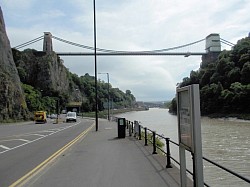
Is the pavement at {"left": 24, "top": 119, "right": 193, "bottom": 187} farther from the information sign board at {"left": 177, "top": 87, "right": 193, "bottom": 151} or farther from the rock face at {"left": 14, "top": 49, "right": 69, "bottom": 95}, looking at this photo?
the rock face at {"left": 14, "top": 49, "right": 69, "bottom": 95}

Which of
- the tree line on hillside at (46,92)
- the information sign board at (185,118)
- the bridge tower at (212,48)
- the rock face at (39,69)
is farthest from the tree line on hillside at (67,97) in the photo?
the information sign board at (185,118)

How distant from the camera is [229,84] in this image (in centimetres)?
9188

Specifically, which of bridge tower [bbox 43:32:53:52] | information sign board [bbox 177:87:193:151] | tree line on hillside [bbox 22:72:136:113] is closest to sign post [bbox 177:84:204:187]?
information sign board [bbox 177:87:193:151]

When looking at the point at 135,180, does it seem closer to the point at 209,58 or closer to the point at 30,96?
the point at 30,96

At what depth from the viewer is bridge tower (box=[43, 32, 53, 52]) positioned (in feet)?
458

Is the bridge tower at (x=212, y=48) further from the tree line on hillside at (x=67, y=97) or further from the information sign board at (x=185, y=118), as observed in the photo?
the information sign board at (x=185, y=118)

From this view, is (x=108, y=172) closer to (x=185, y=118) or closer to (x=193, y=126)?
(x=185, y=118)

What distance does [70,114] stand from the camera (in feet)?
206

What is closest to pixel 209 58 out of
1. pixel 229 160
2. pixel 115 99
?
pixel 115 99

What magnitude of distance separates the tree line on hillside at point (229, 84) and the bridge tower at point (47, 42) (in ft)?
205

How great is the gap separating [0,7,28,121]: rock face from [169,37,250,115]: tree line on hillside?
44.4m

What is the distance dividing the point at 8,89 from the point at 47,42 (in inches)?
3261

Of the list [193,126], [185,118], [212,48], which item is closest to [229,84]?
[212,48]

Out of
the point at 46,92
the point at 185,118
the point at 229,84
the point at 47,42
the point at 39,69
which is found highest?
the point at 47,42
